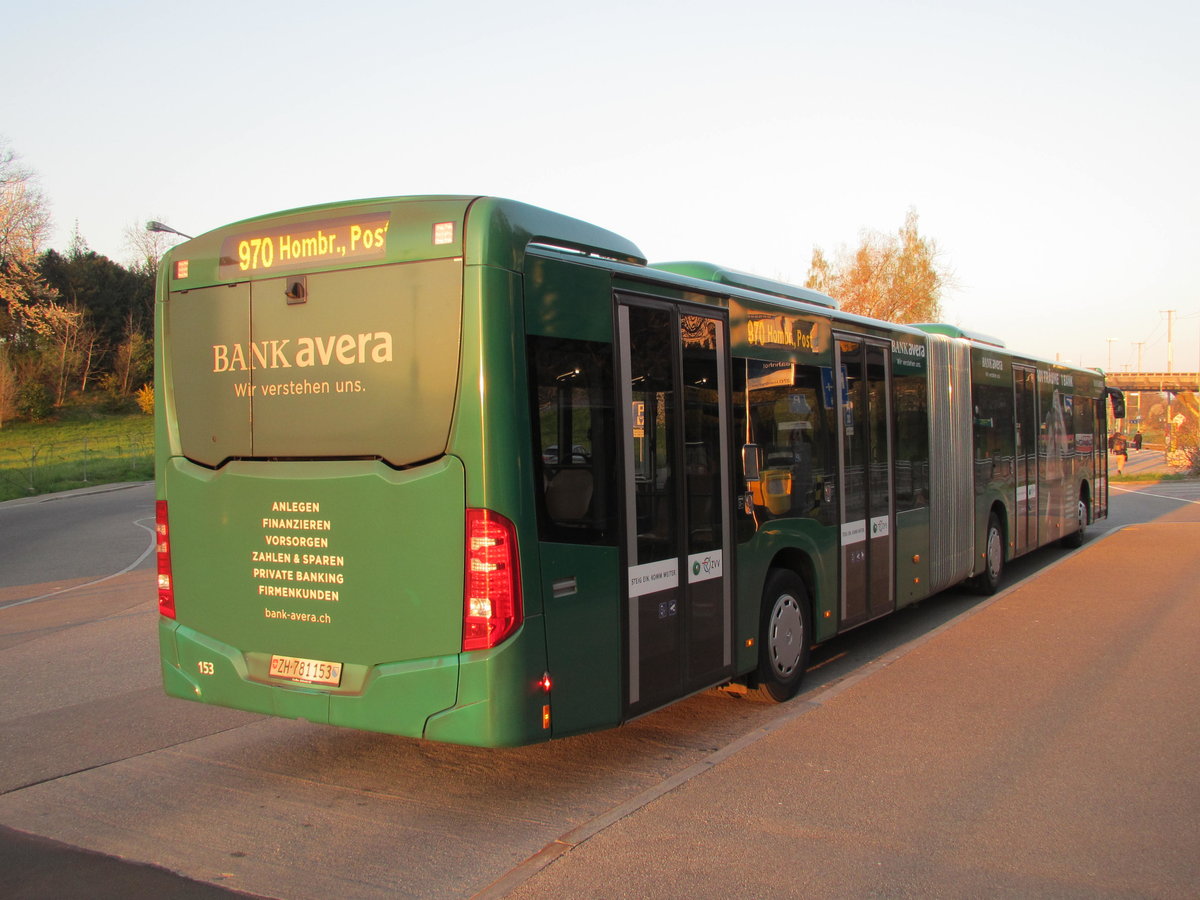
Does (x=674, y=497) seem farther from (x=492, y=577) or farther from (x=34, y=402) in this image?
(x=34, y=402)

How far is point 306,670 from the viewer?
527 cm

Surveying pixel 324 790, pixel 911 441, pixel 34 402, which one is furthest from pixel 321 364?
pixel 34 402

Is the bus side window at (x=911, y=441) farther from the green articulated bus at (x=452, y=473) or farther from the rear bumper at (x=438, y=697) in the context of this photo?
the rear bumper at (x=438, y=697)

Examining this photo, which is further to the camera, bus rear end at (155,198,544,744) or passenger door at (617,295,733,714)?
passenger door at (617,295,733,714)

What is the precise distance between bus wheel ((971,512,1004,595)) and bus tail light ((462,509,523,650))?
8.75m

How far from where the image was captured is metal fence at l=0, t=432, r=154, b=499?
3497 cm

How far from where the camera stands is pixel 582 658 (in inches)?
202

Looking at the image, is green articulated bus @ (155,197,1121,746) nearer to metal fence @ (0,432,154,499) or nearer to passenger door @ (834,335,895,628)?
passenger door @ (834,335,895,628)

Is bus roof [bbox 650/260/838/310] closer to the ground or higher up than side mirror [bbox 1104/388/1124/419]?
higher up

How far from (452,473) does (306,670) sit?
140cm

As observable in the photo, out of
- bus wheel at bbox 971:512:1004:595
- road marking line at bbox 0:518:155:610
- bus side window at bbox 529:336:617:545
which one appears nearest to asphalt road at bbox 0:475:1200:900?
bus side window at bbox 529:336:617:545

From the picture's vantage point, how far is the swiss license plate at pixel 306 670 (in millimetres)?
5168

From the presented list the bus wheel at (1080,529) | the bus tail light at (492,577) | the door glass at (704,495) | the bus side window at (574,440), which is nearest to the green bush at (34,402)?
the bus wheel at (1080,529)

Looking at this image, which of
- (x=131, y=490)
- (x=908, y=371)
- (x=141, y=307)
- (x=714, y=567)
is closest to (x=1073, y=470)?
(x=908, y=371)
